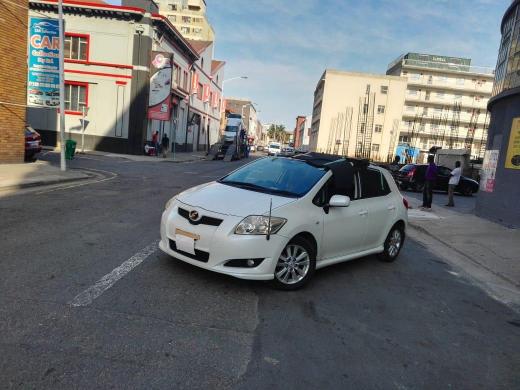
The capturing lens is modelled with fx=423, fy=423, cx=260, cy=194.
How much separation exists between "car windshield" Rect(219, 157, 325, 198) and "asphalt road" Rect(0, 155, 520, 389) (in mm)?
1242

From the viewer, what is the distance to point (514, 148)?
39.0 ft

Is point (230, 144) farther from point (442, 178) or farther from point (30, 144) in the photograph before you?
point (30, 144)

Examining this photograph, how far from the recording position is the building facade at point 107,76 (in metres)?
29.6

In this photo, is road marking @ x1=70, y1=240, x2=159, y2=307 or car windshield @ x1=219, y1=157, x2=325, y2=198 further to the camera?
car windshield @ x1=219, y1=157, x2=325, y2=198

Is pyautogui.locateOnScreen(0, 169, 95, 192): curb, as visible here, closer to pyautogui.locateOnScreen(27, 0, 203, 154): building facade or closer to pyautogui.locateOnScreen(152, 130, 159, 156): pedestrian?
pyautogui.locateOnScreen(27, 0, 203, 154): building facade

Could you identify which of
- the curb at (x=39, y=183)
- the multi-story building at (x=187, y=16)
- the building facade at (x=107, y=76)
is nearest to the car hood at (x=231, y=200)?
the curb at (x=39, y=183)

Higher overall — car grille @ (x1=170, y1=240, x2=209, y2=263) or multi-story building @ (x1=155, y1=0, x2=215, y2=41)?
multi-story building @ (x1=155, y1=0, x2=215, y2=41)

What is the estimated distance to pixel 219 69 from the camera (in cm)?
5912

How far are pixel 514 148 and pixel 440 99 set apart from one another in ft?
242

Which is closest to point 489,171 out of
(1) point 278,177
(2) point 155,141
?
(1) point 278,177

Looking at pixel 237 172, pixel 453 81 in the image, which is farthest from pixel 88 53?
pixel 453 81

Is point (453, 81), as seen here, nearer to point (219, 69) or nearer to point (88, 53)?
point (219, 69)

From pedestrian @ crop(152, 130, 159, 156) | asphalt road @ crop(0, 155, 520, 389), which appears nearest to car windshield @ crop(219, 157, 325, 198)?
asphalt road @ crop(0, 155, 520, 389)

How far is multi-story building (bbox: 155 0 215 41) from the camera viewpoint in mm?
99500
